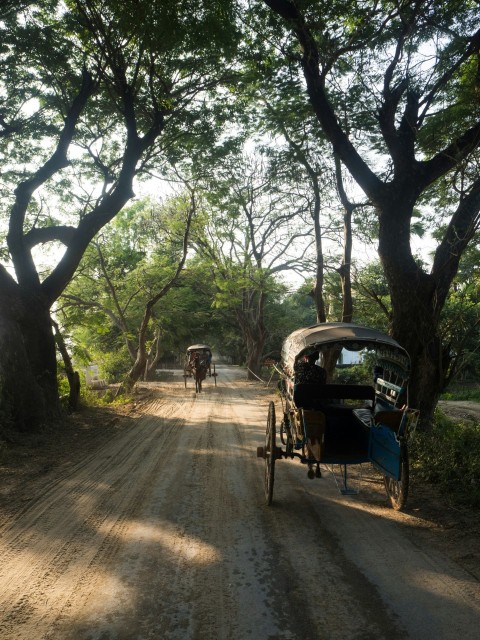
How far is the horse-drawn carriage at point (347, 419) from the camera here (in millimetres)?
5730

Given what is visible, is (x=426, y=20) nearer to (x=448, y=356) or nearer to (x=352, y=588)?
(x=448, y=356)

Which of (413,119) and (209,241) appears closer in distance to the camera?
(413,119)

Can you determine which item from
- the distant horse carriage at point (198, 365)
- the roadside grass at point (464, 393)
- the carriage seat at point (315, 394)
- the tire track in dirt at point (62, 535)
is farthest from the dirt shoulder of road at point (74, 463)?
the roadside grass at point (464, 393)

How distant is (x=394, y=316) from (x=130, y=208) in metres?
23.6

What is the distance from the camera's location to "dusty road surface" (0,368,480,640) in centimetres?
345

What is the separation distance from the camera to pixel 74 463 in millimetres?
8570

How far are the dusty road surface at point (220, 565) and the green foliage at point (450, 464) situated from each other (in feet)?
2.61

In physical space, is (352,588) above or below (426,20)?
below

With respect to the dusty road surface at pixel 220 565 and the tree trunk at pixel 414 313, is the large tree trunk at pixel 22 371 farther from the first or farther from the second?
the tree trunk at pixel 414 313

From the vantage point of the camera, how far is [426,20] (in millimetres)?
9961

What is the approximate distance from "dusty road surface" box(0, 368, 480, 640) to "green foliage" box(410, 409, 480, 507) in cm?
79

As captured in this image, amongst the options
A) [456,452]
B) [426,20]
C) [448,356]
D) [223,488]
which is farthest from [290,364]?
[426,20]

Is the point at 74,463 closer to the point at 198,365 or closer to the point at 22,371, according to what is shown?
the point at 22,371

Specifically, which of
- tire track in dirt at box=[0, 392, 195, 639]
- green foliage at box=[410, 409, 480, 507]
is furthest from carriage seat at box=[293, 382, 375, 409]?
tire track in dirt at box=[0, 392, 195, 639]
